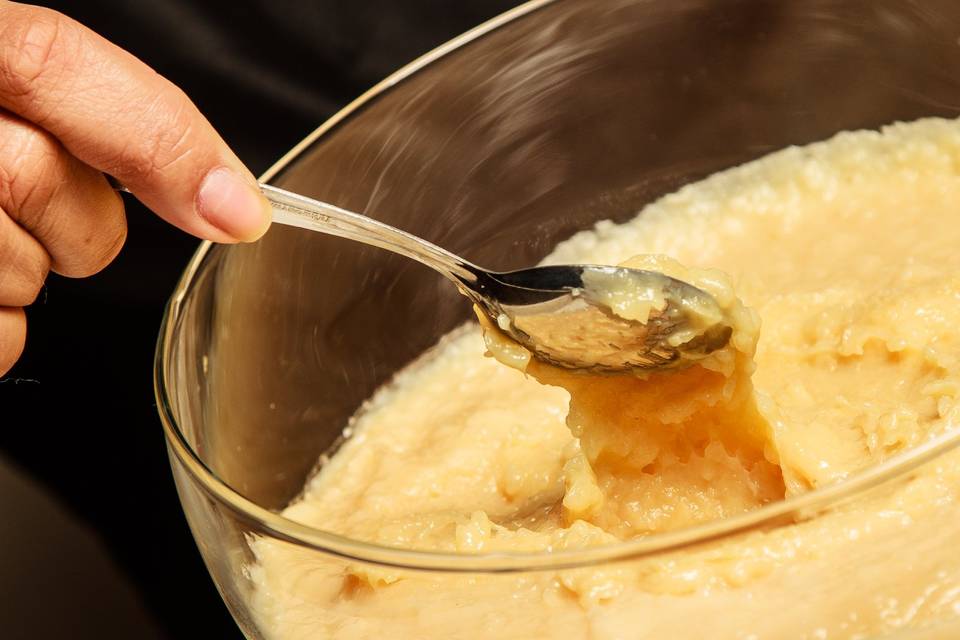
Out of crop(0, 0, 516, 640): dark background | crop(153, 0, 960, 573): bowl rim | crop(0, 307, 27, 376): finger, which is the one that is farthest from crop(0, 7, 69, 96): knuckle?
crop(0, 0, 516, 640): dark background

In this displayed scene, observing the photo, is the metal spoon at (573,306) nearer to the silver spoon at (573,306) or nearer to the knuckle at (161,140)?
the silver spoon at (573,306)

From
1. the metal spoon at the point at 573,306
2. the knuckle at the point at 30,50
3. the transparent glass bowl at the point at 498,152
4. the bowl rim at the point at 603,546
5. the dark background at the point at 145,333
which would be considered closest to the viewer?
the bowl rim at the point at 603,546

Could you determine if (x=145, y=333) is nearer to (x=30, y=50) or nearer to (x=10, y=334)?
(x=10, y=334)

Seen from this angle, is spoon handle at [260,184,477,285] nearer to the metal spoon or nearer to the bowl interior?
the metal spoon

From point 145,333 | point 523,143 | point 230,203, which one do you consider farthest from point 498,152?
point 145,333

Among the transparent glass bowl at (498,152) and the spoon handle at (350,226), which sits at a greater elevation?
the spoon handle at (350,226)

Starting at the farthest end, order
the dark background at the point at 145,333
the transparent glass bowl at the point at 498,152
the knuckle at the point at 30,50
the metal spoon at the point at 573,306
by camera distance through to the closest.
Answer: the dark background at the point at 145,333
the transparent glass bowl at the point at 498,152
the metal spoon at the point at 573,306
the knuckle at the point at 30,50

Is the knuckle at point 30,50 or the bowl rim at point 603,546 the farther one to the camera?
the knuckle at point 30,50

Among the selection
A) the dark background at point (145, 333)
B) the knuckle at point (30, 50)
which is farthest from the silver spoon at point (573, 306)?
the dark background at point (145, 333)
